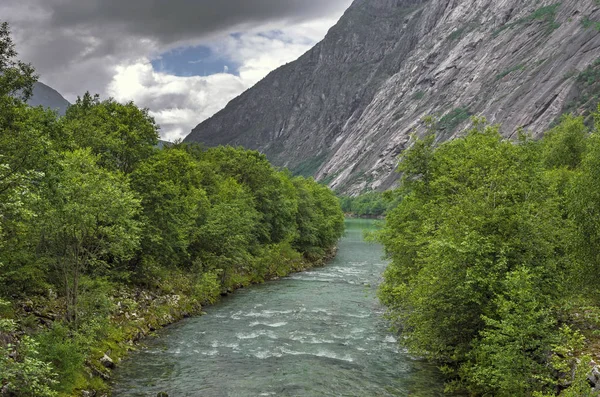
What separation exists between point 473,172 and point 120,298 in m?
23.4

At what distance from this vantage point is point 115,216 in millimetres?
21500

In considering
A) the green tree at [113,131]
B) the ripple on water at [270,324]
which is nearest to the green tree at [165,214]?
the green tree at [113,131]

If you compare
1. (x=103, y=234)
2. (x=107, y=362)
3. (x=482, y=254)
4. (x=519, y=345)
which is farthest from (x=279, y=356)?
(x=519, y=345)

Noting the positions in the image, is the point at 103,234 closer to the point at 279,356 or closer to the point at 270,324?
the point at 279,356

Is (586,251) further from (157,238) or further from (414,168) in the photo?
(157,238)

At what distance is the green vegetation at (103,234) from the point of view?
16328 millimetres

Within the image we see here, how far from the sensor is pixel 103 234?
2133 cm

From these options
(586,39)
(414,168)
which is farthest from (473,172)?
(586,39)

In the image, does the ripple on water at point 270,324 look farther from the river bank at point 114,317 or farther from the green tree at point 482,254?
the green tree at point 482,254

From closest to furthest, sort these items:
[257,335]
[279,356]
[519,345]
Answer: [519,345] < [279,356] < [257,335]

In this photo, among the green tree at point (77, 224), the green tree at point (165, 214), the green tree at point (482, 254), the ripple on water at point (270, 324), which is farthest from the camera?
the green tree at point (165, 214)

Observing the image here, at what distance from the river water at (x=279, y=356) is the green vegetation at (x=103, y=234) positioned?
219 centimetres

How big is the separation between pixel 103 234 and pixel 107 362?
643cm

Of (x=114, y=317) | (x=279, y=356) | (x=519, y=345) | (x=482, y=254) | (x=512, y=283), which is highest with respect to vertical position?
(x=482, y=254)
